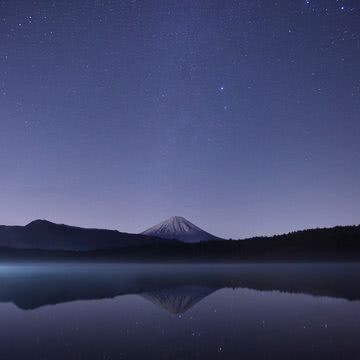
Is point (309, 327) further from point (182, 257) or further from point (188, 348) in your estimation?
point (182, 257)

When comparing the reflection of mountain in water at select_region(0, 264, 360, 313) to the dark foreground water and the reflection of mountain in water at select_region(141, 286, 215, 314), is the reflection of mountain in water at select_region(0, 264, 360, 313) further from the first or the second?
the dark foreground water

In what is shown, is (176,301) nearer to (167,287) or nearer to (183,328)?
(183,328)

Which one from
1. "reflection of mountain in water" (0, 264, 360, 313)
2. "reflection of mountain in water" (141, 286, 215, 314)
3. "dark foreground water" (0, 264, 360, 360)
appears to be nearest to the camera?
"dark foreground water" (0, 264, 360, 360)

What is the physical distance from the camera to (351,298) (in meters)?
28.8

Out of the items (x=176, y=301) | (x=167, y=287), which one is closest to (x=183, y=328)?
(x=176, y=301)

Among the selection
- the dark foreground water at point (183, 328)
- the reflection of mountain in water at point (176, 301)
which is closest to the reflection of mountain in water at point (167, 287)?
the reflection of mountain in water at point (176, 301)

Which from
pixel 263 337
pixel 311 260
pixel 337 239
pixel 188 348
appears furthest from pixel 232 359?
pixel 337 239

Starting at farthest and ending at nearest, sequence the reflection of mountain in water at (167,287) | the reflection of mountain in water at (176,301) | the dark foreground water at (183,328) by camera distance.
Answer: the reflection of mountain in water at (167,287) < the reflection of mountain in water at (176,301) < the dark foreground water at (183,328)

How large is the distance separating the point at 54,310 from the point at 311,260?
5267 inches

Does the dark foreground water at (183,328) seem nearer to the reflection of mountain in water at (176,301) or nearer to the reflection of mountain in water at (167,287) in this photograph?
the reflection of mountain in water at (176,301)

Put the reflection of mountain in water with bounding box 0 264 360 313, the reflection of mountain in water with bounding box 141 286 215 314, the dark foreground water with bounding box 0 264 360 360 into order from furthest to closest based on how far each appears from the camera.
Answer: the reflection of mountain in water with bounding box 0 264 360 313 < the reflection of mountain in water with bounding box 141 286 215 314 < the dark foreground water with bounding box 0 264 360 360

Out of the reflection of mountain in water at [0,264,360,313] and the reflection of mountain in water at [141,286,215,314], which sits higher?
the reflection of mountain in water at [0,264,360,313]

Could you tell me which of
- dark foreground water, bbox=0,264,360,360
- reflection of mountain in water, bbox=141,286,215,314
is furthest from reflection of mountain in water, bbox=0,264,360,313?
dark foreground water, bbox=0,264,360,360

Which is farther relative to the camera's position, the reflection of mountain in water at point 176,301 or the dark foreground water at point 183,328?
the reflection of mountain in water at point 176,301
